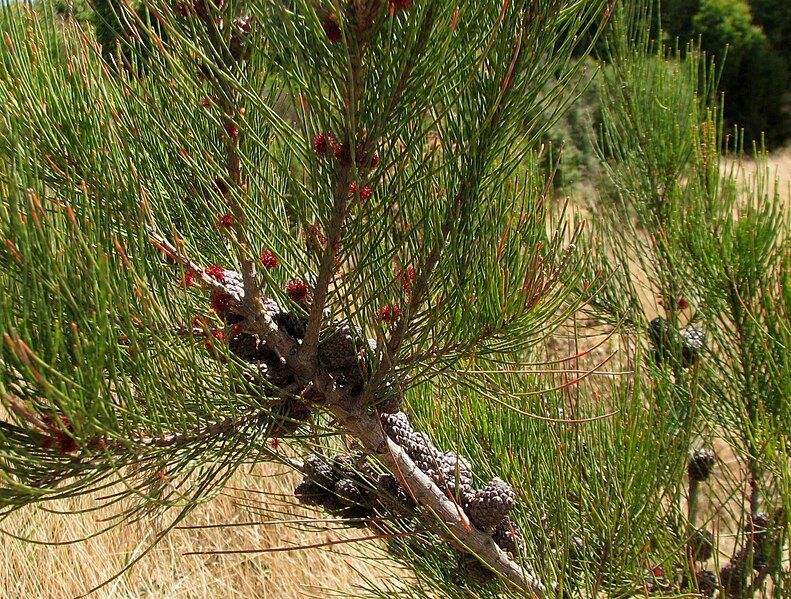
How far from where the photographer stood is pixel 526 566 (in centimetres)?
103

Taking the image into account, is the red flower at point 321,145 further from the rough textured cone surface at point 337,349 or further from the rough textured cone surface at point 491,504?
the rough textured cone surface at point 491,504

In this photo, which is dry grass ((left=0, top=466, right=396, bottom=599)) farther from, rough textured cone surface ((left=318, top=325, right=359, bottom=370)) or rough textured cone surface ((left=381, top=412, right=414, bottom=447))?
rough textured cone surface ((left=318, top=325, right=359, bottom=370))

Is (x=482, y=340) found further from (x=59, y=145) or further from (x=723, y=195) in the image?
(x=723, y=195)

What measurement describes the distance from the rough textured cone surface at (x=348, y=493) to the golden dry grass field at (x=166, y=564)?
1285 mm

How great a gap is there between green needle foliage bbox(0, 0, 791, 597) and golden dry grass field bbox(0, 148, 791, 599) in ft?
4.44

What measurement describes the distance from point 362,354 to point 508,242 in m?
0.19

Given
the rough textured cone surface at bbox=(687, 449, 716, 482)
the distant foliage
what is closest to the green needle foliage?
the rough textured cone surface at bbox=(687, 449, 716, 482)

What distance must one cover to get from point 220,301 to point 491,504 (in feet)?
1.33

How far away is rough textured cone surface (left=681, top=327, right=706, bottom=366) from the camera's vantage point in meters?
1.45

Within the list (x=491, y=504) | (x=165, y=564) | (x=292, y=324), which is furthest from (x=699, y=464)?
(x=165, y=564)

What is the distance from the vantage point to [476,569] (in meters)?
1.02

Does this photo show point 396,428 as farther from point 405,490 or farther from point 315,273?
point 315,273

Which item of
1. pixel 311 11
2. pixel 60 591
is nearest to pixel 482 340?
pixel 311 11

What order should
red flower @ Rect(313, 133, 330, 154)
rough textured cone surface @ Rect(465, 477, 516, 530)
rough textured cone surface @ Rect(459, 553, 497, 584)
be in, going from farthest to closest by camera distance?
rough textured cone surface @ Rect(459, 553, 497, 584)
rough textured cone surface @ Rect(465, 477, 516, 530)
red flower @ Rect(313, 133, 330, 154)
